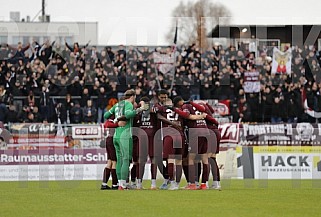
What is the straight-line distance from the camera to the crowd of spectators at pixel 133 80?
28.5 m

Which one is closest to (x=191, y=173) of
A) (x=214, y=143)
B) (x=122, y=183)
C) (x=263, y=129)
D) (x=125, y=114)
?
(x=214, y=143)

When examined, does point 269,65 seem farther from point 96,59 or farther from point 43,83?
point 43,83

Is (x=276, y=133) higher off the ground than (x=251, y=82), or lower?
lower

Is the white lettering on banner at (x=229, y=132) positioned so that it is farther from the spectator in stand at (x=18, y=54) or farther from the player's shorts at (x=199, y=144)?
the player's shorts at (x=199, y=144)

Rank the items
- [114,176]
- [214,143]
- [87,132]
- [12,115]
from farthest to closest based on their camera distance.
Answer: [12,115] → [87,132] → [114,176] → [214,143]

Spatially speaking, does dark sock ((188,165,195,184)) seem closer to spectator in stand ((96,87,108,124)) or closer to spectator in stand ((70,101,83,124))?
spectator in stand ((96,87,108,124))

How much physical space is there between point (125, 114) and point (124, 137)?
0.68m

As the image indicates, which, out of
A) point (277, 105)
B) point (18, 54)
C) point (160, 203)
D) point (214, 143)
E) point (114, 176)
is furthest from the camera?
point (277, 105)

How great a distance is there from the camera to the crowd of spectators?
93.6ft

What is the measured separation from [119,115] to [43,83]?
33.5ft

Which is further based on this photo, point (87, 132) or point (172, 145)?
point (87, 132)

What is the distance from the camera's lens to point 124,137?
19.0 metres

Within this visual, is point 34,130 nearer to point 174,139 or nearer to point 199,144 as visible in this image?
point 174,139

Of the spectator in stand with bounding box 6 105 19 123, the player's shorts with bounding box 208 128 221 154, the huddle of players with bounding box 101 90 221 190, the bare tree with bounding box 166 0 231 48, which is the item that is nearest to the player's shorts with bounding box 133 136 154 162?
the huddle of players with bounding box 101 90 221 190
